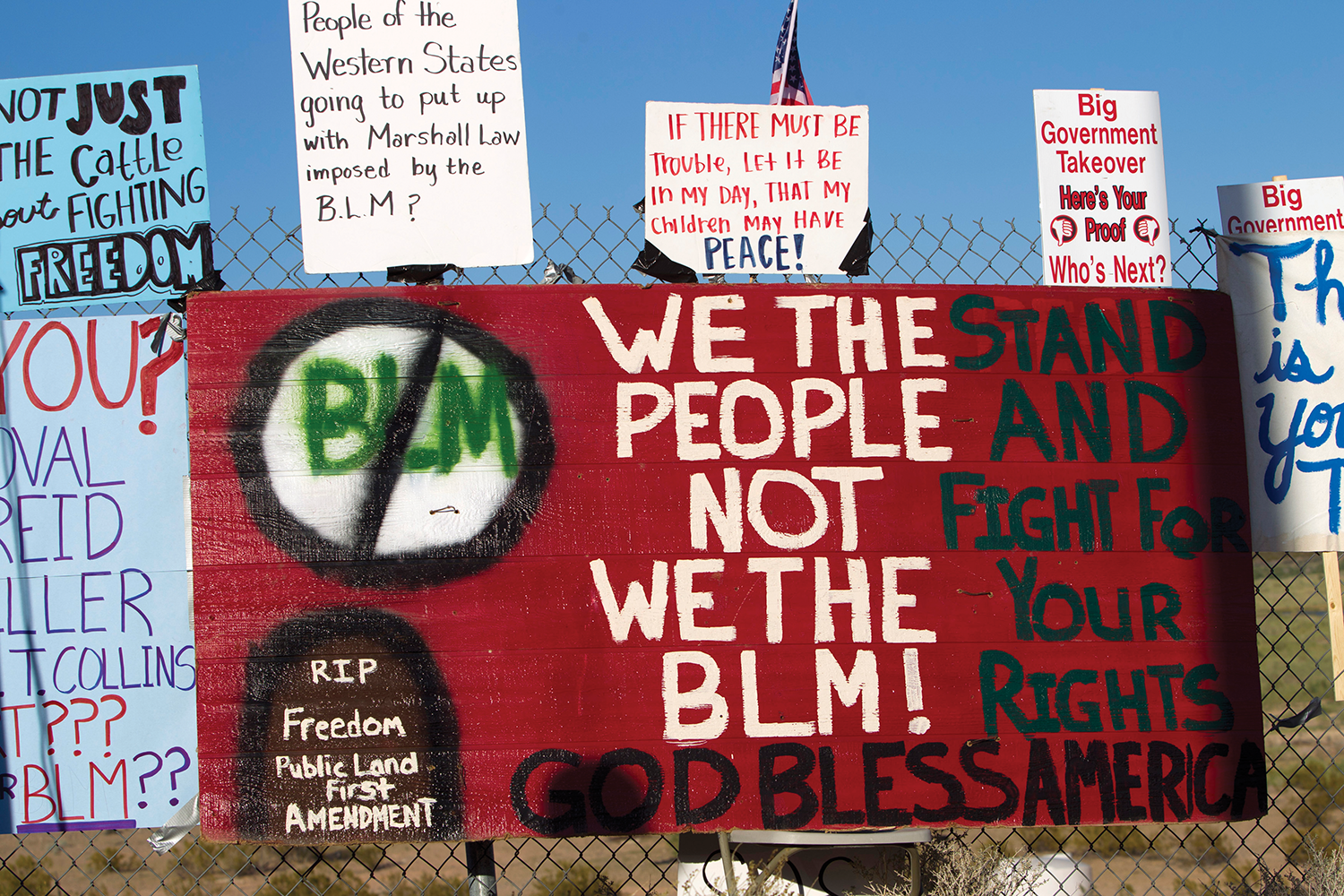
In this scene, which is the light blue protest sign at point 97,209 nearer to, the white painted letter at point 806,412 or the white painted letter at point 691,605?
the white painted letter at point 691,605

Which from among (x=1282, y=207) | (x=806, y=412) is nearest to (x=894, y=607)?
(x=806, y=412)

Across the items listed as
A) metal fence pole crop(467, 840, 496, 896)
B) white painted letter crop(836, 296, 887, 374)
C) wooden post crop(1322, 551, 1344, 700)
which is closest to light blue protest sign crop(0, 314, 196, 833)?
metal fence pole crop(467, 840, 496, 896)

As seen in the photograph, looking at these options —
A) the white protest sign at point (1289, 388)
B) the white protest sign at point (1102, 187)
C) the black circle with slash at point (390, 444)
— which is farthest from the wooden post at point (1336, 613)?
the black circle with slash at point (390, 444)

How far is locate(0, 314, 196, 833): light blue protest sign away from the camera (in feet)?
10.3

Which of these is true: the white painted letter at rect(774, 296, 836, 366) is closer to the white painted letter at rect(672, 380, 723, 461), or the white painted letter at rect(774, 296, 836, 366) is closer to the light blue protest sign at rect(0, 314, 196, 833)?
the white painted letter at rect(672, 380, 723, 461)

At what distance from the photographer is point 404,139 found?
3186 mm

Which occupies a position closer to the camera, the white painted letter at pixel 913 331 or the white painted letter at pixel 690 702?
the white painted letter at pixel 690 702

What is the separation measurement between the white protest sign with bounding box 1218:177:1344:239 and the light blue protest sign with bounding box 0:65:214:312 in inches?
135

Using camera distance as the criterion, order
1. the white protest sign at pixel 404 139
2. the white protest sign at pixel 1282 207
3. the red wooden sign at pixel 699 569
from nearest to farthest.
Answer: the red wooden sign at pixel 699 569 → the white protest sign at pixel 404 139 → the white protest sign at pixel 1282 207

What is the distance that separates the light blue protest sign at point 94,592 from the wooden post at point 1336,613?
363 cm

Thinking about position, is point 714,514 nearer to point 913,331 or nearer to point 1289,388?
point 913,331

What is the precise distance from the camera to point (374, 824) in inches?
120

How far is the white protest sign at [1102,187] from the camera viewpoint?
345cm

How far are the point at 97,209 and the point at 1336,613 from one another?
4.24 meters
